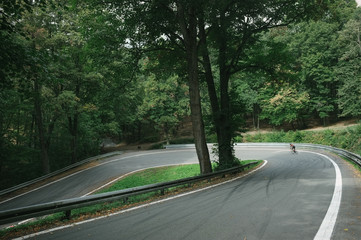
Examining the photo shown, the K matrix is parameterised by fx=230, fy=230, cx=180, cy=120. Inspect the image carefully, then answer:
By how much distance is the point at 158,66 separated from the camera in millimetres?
13547

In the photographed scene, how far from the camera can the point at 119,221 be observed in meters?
4.89

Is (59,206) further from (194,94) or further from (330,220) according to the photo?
(194,94)

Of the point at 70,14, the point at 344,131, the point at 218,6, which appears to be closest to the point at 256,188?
the point at 218,6

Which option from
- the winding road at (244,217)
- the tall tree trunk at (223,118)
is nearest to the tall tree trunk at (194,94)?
the tall tree trunk at (223,118)

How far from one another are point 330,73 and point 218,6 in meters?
33.1

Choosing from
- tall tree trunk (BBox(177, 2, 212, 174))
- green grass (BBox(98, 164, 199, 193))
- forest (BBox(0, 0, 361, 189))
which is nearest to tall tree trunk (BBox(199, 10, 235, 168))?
forest (BBox(0, 0, 361, 189))

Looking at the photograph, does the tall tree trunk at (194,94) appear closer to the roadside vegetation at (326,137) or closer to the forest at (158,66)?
the forest at (158,66)

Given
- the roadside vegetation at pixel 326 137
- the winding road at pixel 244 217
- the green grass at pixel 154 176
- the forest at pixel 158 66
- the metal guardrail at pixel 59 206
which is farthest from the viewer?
the roadside vegetation at pixel 326 137

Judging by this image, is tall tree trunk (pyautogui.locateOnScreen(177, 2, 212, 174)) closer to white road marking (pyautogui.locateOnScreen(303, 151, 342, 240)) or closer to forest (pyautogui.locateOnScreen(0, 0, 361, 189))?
forest (pyautogui.locateOnScreen(0, 0, 361, 189))

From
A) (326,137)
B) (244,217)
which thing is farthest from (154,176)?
(326,137)

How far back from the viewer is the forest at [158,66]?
1000 centimetres

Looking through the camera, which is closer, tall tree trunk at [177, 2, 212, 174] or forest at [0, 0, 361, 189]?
forest at [0, 0, 361, 189]

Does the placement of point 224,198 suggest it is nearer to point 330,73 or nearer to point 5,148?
point 5,148

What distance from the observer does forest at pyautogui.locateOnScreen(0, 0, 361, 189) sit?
1000cm
